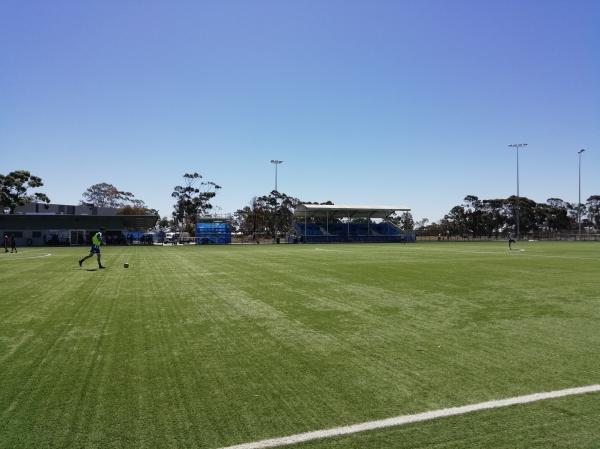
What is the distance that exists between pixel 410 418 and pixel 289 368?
5.95 feet

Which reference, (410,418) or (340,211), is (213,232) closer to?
(340,211)

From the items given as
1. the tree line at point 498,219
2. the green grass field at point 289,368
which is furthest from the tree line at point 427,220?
the green grass field at point 289,368

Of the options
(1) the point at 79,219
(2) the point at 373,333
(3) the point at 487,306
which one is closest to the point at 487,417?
(2) the point at 373,333

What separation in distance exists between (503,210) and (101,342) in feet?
389

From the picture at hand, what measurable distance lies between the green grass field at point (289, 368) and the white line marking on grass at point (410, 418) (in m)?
0.09

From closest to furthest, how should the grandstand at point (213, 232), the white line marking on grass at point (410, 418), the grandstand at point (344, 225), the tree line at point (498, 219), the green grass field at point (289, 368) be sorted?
the white line marking on grass at point (410, 418)
the green grass field at point (289, 368)
the grandstand at point (213, 232)
the grandstand at point (344, 225)
the tree line at point (498, 219)

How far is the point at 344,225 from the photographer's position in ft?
267

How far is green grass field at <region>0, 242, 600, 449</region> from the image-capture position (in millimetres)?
3770

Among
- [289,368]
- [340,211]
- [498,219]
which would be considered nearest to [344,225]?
[340,211]

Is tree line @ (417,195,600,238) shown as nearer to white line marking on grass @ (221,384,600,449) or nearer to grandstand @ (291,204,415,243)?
grandstand @ (291,204,415,243)

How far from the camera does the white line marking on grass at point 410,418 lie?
358cm

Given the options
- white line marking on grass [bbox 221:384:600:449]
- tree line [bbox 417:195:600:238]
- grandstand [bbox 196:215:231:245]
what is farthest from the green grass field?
tree line [bbox 417:195:600:238]

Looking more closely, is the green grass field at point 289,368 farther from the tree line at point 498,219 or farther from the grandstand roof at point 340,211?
the tree line at point 498,219

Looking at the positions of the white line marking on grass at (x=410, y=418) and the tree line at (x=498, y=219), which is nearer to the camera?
the white line marking on grass at (x=410, y=418)
